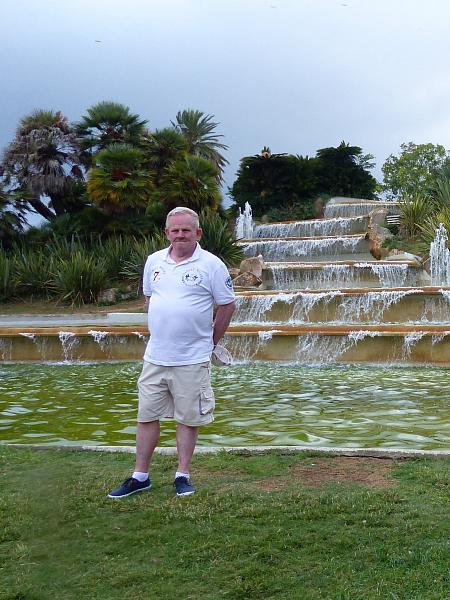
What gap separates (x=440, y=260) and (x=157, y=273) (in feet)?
50.1

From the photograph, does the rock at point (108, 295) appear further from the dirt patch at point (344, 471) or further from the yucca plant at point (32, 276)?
the dirt patch at point (344, 471)

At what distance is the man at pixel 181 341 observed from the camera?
12.8 feet

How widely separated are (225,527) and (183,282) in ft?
4.24

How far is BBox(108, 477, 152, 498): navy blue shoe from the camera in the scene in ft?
12.2

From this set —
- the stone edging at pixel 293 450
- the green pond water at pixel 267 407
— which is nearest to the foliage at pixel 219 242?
the green pond water at pixel 267 407

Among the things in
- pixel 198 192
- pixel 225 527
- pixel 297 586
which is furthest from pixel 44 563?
A: pixel 198 192

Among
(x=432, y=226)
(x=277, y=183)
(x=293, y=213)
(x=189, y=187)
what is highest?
(x=277, y=183)

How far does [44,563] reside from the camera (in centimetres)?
292

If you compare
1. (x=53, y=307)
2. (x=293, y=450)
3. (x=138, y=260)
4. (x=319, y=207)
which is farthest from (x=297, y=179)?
(x=293, y=450)

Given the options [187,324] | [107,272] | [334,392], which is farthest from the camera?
[107,272]

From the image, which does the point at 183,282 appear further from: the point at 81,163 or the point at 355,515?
the point at 81,163

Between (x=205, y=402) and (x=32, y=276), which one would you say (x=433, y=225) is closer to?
(x=32, y=276)

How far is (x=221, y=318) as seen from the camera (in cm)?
404

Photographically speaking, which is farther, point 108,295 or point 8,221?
point 8,221
